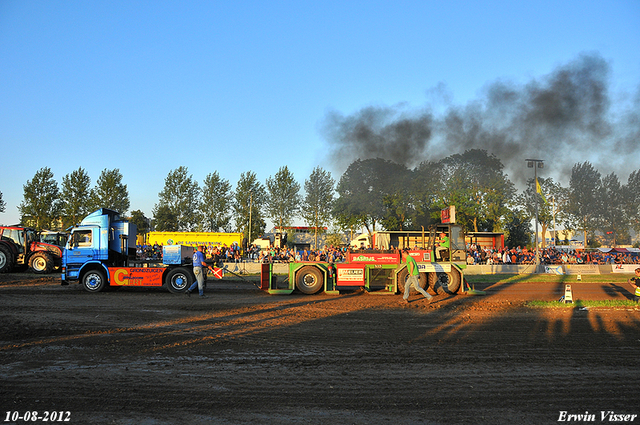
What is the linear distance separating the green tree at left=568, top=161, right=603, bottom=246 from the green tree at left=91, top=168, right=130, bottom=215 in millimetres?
66169

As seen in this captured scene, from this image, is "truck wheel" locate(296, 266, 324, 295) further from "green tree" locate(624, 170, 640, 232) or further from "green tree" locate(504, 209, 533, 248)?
"green tree" locate(624, 170, 640, 232)

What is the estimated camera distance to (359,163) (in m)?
44.1

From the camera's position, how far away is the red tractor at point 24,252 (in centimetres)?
2320

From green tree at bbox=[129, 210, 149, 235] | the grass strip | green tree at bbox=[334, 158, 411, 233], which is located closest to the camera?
the grass strip

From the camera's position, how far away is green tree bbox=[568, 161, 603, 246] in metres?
66.4

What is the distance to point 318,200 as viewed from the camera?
55.3m

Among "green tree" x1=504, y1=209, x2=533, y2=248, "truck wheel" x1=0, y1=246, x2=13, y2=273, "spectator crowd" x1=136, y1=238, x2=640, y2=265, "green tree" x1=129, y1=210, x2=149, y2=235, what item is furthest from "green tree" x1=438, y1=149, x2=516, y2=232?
"green tree" x1=129, y1=210, x2=149, y2=235

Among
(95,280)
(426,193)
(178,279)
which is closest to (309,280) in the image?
(178,279)

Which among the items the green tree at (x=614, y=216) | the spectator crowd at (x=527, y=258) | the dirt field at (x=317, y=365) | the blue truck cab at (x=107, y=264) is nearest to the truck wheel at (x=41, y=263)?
the blue truck cab at (x=107, y=264)

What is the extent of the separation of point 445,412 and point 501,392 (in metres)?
1.14

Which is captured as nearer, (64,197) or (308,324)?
(308,324)

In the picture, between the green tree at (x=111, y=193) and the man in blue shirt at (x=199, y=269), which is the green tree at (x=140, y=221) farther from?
the man in blue shirt at (x=199, y=269)

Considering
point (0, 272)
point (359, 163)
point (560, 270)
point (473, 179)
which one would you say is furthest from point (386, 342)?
point (473, 179)

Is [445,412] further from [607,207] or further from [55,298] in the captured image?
[607,207]
